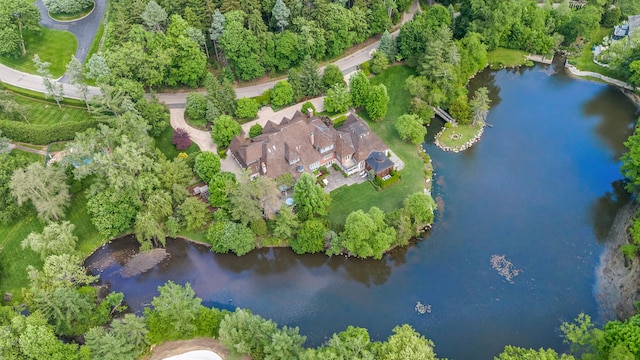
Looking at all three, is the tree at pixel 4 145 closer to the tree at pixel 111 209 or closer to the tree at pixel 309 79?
the tree at pixel 111 209

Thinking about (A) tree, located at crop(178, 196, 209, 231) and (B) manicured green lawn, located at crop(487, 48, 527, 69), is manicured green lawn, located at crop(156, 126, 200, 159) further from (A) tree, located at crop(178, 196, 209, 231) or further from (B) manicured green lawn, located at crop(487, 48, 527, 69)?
(B) manicured green lawn, located at crop(487, 48, 527, 69)

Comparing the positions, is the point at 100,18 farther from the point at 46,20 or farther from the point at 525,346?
the point at 525,346

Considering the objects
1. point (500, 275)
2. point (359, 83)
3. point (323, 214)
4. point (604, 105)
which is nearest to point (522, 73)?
point (604, 105)

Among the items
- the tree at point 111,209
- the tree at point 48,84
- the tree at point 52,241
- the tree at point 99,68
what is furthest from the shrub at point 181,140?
the tree at point 48,84

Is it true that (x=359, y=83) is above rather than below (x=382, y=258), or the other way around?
above

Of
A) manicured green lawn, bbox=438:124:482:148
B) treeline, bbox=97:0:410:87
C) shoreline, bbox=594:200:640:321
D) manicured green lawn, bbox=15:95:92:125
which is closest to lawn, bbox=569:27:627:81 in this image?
manicured green lawn, bbox=438:124:482:148
